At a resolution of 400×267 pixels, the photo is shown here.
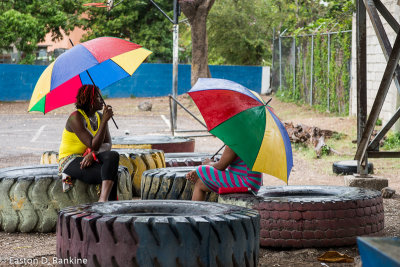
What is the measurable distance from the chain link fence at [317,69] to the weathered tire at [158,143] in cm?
1203

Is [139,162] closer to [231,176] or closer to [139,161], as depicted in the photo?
[139,161]

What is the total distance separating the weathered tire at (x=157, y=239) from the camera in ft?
11.9

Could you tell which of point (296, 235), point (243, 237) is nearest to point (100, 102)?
point (296, 235)

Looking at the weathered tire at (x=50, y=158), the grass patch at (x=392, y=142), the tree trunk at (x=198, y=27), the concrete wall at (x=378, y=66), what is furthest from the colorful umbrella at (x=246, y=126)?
the tree trunk at (x=198, y=27)

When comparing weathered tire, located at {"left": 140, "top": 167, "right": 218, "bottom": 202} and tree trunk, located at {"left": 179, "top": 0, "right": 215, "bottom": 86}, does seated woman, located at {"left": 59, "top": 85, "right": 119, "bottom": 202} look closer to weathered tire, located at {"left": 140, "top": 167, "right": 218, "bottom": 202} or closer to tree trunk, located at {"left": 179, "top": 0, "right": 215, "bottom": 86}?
weathered tire, located at {"left": 140, "top": 167, "right": 218, "bottom": 202}

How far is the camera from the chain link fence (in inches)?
868

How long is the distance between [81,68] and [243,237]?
3029 millimetres

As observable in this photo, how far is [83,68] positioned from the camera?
628 centimetres

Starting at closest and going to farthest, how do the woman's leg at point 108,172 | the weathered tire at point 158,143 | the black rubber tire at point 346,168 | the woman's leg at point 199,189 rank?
the woman's leg at point 199,189 < the woman's leg at point 108,172 < the weathered tire at point 158,143 < the black rubber tire at point 346,168

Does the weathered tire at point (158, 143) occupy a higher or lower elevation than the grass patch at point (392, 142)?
higher

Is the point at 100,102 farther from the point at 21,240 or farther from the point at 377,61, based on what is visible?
the point at 377,61

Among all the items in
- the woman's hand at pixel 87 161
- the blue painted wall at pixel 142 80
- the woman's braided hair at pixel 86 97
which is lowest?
the woman's hand at pixel 87 161

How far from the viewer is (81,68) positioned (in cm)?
630

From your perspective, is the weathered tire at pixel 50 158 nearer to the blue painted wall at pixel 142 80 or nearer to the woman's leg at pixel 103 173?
the woman's leg at pixel 103 173
